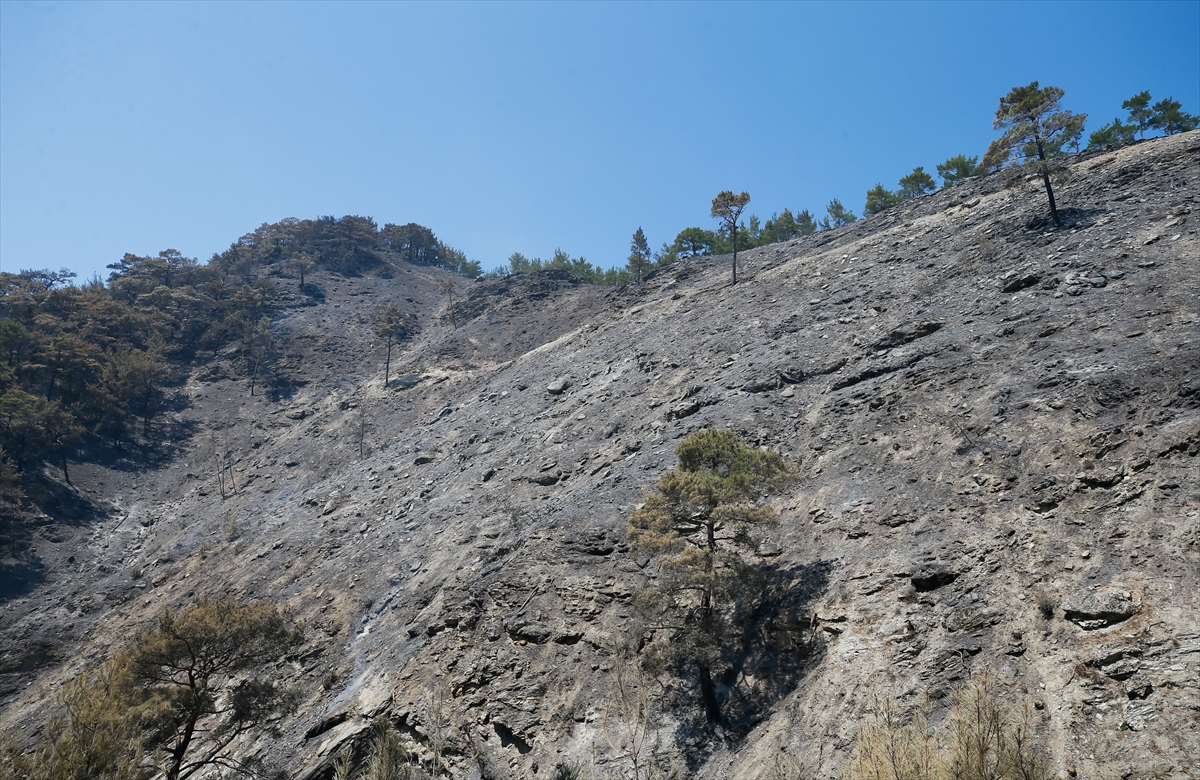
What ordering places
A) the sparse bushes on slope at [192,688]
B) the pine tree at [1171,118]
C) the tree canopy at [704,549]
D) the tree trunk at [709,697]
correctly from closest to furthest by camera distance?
1. the tree trunk at [709,697]
2. the tree canopy at [704,549]
3. the sparse bushes on slope at [192,688]
4. the pine tree at [1171,118]

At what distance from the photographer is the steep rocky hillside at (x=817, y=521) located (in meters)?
9.89

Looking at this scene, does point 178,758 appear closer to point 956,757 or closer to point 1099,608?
point 956,757

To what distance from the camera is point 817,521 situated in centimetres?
1584

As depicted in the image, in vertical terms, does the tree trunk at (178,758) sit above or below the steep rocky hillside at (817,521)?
below

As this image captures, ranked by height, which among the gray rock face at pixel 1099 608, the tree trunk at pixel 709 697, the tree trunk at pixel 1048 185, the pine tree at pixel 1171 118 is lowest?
the tree trunk at pixel 709 697

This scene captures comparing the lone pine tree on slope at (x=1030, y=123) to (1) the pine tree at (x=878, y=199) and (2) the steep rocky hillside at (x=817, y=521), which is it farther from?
(1) the pine tree at (x=878, y=199)

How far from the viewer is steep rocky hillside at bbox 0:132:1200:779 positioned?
32.4 feet

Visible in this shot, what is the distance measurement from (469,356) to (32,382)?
123ft

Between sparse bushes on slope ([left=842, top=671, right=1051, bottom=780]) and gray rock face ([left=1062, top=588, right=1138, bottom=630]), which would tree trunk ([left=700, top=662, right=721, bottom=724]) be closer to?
gray rock face ([left=1062, top=588, right=1138, bottom=630])

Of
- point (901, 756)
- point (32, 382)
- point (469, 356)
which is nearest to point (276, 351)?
point (32, 382)

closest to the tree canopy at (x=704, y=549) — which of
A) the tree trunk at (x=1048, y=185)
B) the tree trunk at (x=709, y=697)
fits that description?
the tree trunk at (x=709, y=697)

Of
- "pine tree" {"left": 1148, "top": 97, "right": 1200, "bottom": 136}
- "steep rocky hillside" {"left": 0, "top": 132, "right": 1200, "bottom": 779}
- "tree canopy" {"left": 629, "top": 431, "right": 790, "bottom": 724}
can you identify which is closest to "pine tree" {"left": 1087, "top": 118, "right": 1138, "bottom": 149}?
"pine tree" {"left": 1148, "top": 97, "right": 1200, "bottom": 136}

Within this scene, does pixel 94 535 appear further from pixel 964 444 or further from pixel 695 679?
pixel 964 444

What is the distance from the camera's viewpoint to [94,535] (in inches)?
1569
